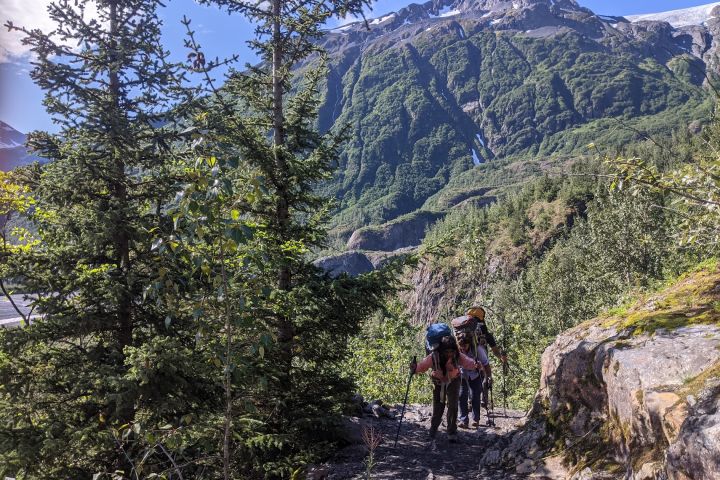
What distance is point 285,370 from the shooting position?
789 cm

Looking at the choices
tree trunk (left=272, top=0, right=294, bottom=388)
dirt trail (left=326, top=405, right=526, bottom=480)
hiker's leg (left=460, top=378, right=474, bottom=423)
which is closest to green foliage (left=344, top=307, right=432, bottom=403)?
hiker's leg (left=460, top=378, right=474, bottom=423)

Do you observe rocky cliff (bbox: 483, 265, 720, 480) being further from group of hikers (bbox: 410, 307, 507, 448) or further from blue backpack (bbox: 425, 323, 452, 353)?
blue backpack (bbox: 425, 323, 452, 353)

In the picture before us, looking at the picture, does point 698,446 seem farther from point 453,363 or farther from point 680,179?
point 453,363

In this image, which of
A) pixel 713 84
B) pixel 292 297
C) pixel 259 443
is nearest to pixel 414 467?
pixel 259 443

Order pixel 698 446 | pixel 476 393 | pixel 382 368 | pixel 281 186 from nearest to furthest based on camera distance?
pixel 698 446 < pixel 281 186 < pixel 476 393 < pixel 382 368

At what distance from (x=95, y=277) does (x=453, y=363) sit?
5.66 m

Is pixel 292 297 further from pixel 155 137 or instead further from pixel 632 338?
pixel 632 338

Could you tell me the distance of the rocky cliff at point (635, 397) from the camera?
3.26 metres

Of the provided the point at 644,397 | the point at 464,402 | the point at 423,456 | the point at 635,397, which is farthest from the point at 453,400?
the point at 644,397

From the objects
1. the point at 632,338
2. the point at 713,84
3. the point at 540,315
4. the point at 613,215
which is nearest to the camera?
the point at 713,84

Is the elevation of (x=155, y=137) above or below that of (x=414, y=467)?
above

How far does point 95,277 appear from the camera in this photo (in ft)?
22.1

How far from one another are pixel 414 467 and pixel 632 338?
363 cm

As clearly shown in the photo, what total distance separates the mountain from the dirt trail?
7.40m
